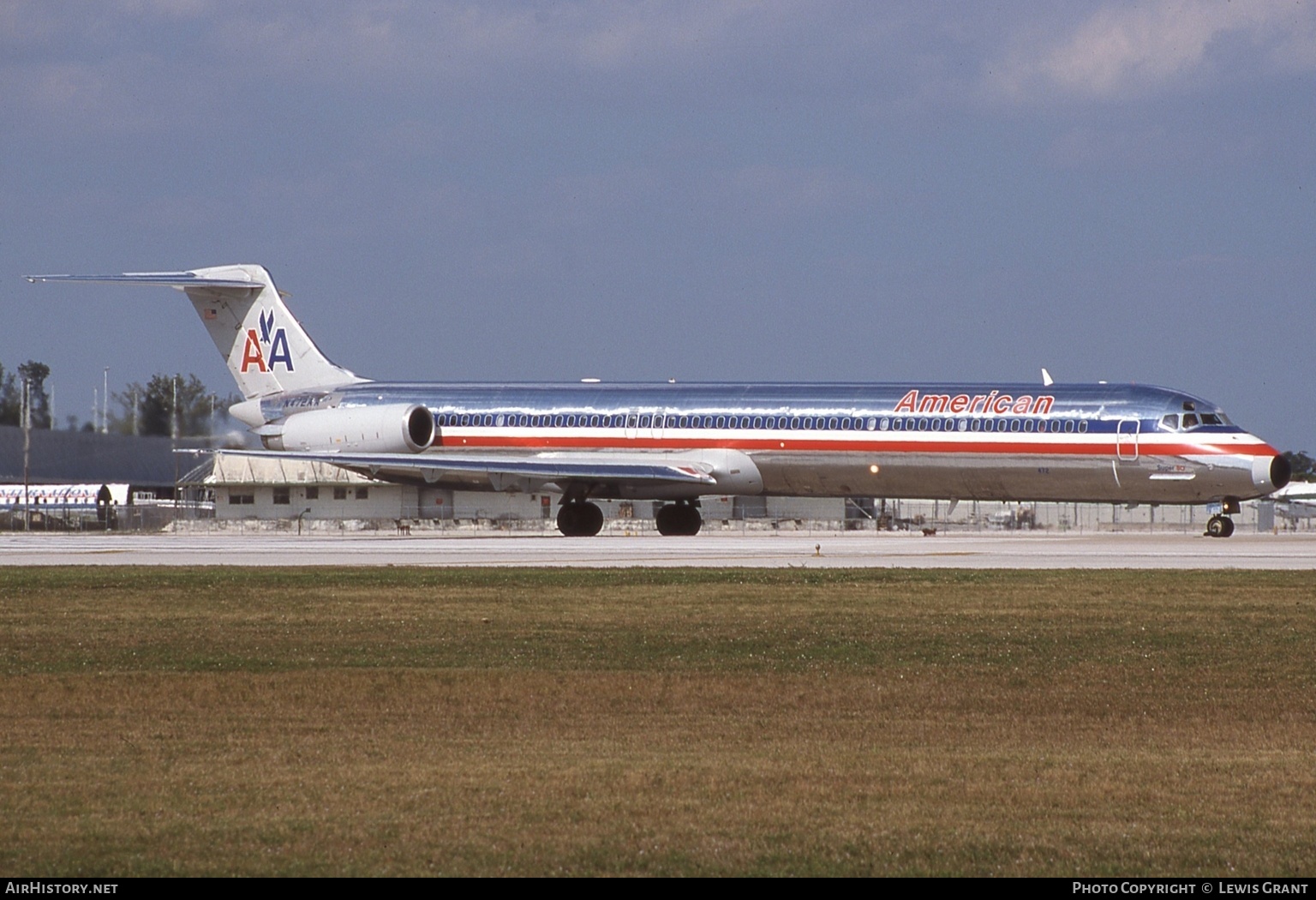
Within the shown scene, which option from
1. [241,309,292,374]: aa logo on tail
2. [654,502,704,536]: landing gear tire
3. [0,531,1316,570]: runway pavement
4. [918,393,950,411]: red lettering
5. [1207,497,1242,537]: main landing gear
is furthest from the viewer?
[241,309,292,374]: aa logo on tail

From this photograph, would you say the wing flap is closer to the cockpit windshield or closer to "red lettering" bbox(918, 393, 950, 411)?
"red lettering" bbox(918, 393, 950, 411)

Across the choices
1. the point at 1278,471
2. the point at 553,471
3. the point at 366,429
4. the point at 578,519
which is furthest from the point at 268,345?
the point at 1278,471

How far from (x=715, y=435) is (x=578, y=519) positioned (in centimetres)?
553

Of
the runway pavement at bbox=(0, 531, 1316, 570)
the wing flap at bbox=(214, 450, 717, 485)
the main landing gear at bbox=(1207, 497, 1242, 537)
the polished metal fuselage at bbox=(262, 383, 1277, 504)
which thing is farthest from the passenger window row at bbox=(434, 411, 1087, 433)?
the main landing gear at bbox=(1207, 497, 1242, 537)

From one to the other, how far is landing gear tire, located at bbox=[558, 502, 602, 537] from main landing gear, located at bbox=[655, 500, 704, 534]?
185 cm

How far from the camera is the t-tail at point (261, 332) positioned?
49.7 metres

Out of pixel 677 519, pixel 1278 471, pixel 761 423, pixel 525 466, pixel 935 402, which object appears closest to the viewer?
pixel 1278 471

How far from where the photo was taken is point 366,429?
45031 mm

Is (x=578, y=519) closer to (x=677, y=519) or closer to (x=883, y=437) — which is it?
(x=677, y=519)

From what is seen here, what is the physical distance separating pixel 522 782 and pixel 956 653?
24.6 feet

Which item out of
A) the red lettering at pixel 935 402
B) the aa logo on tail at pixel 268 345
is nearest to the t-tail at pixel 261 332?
the aa logo on tail at pixel 268 345

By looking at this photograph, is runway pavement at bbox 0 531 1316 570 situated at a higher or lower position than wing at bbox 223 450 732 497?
lower

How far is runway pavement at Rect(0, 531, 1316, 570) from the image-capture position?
30781 millimetres

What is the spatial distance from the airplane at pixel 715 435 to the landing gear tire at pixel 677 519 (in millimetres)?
58
